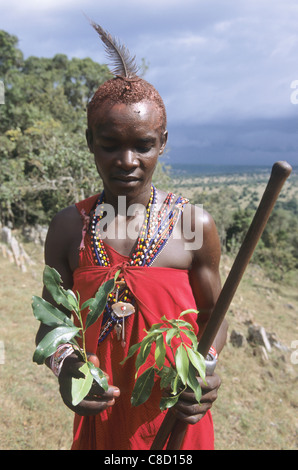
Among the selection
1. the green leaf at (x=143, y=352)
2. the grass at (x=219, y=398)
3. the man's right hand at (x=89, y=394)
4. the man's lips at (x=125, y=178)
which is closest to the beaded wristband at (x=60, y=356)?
the man's right hand at (x=89, y=394)

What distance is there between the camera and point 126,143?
1451 millimetres

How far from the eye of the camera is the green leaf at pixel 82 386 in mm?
1098

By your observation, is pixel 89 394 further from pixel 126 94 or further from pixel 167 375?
pixel 126 94

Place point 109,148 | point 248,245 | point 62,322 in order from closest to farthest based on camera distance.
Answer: point 248,245, point 62,322, point 109,148

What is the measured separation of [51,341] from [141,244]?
632mm

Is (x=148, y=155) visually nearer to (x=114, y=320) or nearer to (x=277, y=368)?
(x=114, y=320)

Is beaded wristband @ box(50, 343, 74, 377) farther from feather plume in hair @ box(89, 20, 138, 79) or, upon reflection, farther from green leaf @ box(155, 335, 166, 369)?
feather plume in hair @ box(89, 20, 138, 79)

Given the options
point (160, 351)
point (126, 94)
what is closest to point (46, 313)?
point (160, 351)

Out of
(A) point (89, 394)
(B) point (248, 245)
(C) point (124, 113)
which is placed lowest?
(A) point (89, 394)

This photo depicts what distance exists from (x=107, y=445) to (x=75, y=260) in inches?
30.5

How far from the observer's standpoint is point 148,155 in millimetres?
1490

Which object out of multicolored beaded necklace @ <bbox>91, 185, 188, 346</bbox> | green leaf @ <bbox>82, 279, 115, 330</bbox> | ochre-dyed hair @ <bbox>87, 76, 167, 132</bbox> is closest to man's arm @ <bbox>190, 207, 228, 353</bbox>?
multicolored beaded necklace @ <bbox>91, 185, 188, 346</bbox>

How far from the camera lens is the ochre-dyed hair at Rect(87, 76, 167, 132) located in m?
1.48

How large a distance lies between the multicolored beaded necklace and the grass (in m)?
2.66
